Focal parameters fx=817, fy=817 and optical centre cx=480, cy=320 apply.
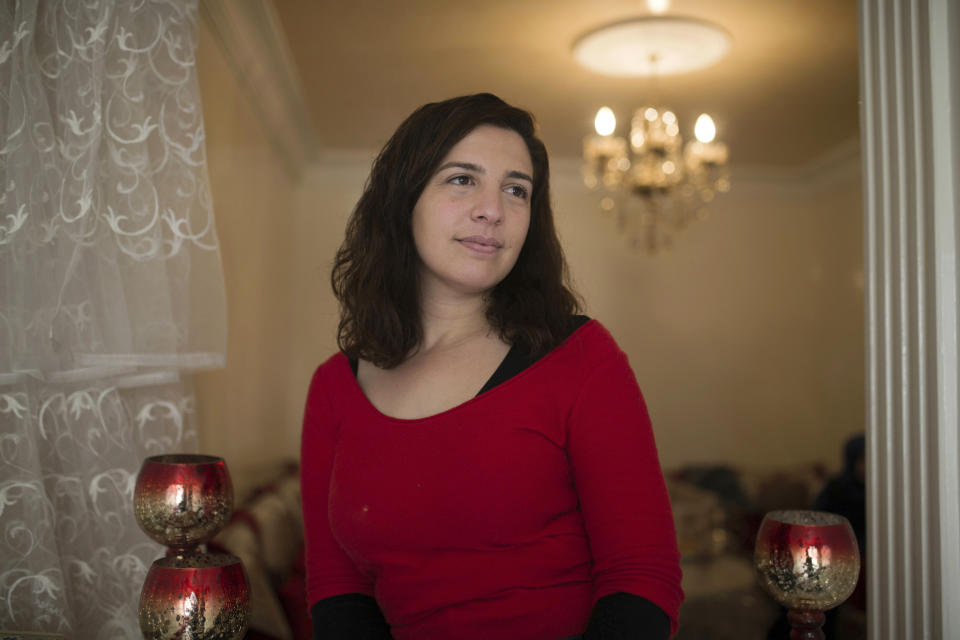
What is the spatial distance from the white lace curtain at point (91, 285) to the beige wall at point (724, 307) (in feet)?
11.2

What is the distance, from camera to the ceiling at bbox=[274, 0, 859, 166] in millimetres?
3061

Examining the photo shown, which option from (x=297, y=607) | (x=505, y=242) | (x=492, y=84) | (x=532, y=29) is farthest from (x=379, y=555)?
(x=492, y=84)

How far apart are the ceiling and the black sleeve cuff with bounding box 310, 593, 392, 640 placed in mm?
2273

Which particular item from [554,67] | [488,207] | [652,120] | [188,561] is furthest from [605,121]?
[188,561]

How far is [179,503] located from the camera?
1176mm

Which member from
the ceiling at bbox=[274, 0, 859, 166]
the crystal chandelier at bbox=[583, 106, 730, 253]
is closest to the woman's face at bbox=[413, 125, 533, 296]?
the ceiling at bbox=[274, 0, 859, 166]

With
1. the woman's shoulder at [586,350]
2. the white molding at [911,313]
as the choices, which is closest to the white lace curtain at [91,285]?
the woman's shoulder at [586,350]

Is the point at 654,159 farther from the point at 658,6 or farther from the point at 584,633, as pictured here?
the point at 584,633

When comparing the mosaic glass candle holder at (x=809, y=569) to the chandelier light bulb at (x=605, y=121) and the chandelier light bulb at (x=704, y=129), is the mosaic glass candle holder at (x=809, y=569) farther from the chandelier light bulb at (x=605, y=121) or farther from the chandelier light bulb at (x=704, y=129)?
the chandelier light bulb at (x=704, y=129)

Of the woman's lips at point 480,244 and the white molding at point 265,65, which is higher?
the white molding at point 265,65

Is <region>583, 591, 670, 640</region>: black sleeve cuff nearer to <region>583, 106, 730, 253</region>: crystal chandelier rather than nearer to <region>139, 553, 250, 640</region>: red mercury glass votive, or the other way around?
<region>139, 553, 250, 640</region>: red mercury glass votive

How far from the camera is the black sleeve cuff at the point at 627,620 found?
42.9 inches

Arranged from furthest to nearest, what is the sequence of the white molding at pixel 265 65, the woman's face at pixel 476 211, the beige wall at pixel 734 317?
the beige wall at pixel 734 317 → the white molding at pixel 265 65 → the woman's face at pixel 476 211

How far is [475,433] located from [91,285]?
751mm
